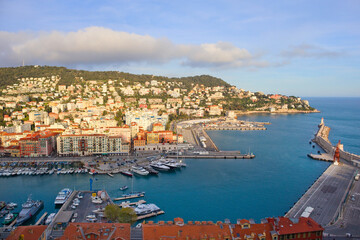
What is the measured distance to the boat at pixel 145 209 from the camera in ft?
31.6

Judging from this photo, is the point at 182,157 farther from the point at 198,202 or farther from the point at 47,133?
the point at 47,133

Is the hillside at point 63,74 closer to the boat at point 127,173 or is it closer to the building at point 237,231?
the boat at point 127,173

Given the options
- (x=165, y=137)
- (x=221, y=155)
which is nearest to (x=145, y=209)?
(x=221, y=155)

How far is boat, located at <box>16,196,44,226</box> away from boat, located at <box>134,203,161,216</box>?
3504 millimetres

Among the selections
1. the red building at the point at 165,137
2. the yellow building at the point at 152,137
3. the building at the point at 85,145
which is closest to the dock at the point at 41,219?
the building at the point at 85,145

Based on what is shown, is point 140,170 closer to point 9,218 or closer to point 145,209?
point 145,209

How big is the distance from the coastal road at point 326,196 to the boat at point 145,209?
4.40m

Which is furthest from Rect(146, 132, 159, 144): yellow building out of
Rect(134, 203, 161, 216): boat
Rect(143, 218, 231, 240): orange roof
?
Rect(143, 218, 231, 240): orange roof

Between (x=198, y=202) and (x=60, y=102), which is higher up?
(x=60, y=102)

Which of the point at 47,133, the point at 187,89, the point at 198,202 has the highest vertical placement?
the point at 187,89

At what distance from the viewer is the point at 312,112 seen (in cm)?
5188

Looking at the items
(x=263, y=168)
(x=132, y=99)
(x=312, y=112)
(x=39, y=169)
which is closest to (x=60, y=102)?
(x=132, y=99)

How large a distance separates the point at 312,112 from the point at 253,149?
36871 millimetres

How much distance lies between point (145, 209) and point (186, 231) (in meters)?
3.95
